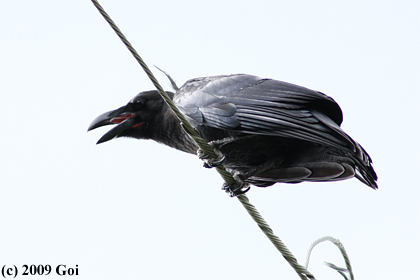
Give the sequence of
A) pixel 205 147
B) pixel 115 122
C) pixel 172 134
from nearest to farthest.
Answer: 1. pixel 205 147
2. pixel 172 134
3. pixel 115 122

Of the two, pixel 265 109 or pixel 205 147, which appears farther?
pixel 265 109

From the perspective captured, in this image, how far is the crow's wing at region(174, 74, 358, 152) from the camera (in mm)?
3516

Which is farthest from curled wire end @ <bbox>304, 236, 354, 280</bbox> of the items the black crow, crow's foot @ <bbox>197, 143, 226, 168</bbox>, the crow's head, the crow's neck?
the crow's head

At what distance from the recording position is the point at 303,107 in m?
3.70

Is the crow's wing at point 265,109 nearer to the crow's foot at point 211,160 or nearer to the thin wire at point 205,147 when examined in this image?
the crow's foot at point 211,160

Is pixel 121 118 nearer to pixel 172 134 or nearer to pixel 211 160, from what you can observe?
pixel 172 134

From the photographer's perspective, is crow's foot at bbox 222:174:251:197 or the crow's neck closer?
crow's foot at bbox 222:174:251:197

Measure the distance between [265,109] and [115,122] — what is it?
1.84 metres

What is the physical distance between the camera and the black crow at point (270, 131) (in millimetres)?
3572

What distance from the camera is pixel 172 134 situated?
4812 mm

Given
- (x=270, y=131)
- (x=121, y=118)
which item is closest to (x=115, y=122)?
(x=121, y=118)

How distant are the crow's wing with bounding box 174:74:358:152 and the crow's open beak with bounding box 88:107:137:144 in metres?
0.85

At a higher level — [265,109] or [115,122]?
[115,122]

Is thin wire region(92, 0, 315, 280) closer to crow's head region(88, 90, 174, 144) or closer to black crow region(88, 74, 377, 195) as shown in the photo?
black crow region(88, 74, 377, 195)
